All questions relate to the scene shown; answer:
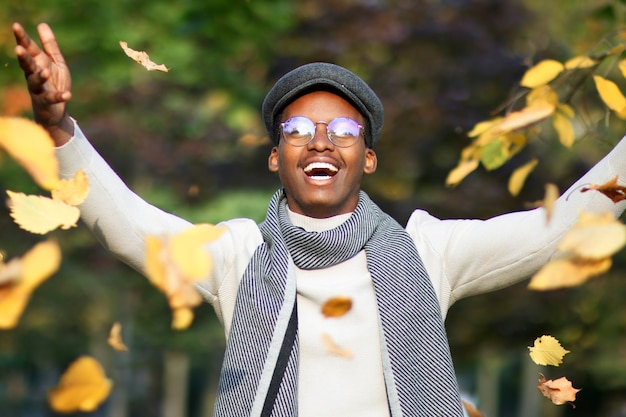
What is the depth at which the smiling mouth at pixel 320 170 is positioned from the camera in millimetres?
3000

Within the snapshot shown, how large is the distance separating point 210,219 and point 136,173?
199 cm

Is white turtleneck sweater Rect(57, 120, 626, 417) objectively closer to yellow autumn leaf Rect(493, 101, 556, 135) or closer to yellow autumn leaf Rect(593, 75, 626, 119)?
yellow autumn leaf Rect(493, 101, 556, 135)

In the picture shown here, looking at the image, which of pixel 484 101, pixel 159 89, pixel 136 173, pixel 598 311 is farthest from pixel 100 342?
pixel 484 101

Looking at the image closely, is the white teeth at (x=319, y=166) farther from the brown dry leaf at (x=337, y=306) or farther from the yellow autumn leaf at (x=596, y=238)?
the yellow autumn leaf at (x=596, y=238)

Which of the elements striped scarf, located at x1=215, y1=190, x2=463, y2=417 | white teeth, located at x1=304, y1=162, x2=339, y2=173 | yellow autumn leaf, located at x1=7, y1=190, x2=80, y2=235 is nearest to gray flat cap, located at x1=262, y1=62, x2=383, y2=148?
white teeth, located at x1=304, y1=162, x2=339, y2=173

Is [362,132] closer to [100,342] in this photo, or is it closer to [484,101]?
[484,101]

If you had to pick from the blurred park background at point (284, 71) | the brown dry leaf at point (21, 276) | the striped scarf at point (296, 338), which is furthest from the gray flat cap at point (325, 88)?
the blurred park background at point (284, 71)

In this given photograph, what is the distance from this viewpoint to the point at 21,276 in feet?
7.39

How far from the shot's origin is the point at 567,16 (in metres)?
12.5

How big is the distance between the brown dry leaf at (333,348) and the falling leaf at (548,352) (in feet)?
1.85

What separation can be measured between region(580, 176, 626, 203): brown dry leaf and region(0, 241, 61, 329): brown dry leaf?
131 centimetres

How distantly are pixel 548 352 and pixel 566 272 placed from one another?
653 millimetres

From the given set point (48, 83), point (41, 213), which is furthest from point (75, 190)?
point (48, 83)

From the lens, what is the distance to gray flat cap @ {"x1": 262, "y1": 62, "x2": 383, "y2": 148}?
3.06 meters
